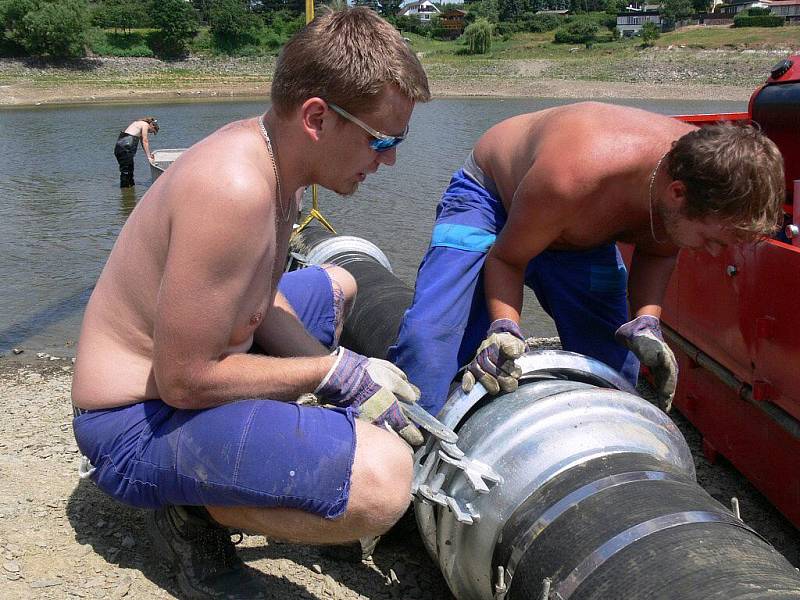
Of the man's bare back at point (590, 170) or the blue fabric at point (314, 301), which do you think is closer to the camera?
the man's bare back at point (590, 170)

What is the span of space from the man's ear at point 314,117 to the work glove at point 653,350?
58.5 inches

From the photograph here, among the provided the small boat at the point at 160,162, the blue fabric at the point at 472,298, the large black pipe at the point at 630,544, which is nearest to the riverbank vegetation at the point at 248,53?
the small boat at the point at 160,162

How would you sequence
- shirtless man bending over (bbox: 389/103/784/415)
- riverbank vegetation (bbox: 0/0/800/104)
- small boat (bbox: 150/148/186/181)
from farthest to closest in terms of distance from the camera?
riverbank vegetation (bbox: 0/0/800/104) → small boat (bbox: 150/148/186/181) → shirtless man bending over (bbox: 389/103/784/415)

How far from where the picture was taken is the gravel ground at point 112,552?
262 cm

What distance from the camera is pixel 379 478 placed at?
2250 millimetres

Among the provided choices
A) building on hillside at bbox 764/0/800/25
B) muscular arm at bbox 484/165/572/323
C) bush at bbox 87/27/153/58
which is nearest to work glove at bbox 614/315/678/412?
muscular arm at bbox 484/165/572/323

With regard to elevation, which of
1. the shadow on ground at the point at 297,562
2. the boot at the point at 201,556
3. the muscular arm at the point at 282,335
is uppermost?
the muscular arm at the point at 282,335

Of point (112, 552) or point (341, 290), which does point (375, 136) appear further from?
point (112, 552)

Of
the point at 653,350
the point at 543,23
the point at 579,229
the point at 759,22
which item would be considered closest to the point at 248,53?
the point at 543,23

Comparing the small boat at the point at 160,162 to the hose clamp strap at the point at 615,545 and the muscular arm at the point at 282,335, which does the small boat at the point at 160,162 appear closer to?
the muscular arm at the point at 282,335

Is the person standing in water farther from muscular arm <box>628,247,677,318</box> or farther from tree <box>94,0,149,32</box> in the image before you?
tree <box>94,0,149,32</box>

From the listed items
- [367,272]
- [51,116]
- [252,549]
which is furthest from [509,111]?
[252,549]

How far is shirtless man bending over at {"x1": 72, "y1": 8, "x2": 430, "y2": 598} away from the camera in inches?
81.0

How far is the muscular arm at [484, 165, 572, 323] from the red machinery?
3.34 ft
